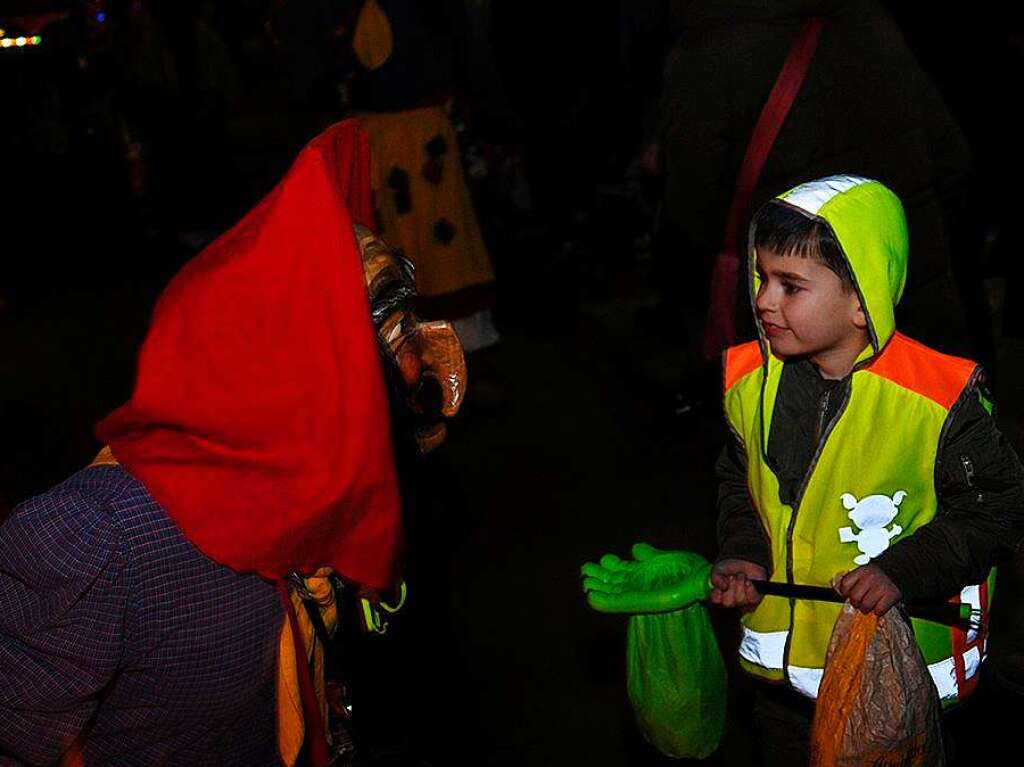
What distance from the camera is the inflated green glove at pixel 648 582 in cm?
230

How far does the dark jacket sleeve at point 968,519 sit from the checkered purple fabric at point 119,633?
1139 millimetres

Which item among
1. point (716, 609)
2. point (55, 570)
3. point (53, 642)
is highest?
point (55, 570)

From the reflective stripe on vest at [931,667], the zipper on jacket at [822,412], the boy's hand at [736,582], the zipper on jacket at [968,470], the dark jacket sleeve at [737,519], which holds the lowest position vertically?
the reflective stripe on vest at [931,667]

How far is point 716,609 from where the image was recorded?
3.61 meters

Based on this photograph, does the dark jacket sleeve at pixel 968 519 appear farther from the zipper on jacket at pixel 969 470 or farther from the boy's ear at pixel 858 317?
the boy's ear at pixel 858 317

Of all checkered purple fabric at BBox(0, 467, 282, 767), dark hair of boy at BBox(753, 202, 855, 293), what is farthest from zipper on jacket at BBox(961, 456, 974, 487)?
checkered purple fabric at BBox(0, 467, 282, 767)

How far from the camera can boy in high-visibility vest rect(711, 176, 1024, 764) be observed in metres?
2.00

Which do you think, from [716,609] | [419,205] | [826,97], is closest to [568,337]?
[419,205]

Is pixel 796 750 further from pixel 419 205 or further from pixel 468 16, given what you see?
pixel 468 16

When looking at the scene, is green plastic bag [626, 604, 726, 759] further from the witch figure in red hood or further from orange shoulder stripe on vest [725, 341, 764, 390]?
the witch figure in red hood

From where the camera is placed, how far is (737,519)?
230 centimetres

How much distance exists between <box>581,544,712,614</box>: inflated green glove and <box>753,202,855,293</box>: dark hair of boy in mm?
677

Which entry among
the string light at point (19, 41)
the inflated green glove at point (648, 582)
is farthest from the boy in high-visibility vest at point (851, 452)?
the string light at point (19, 41)

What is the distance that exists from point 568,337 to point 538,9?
185 cm
